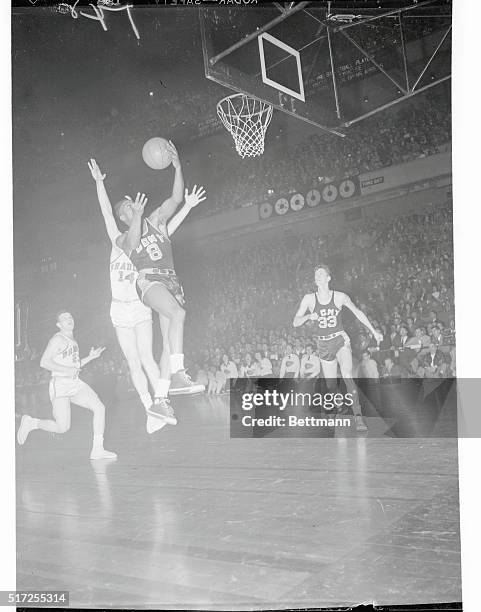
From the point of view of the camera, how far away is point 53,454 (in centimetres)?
343

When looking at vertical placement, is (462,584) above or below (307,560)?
below

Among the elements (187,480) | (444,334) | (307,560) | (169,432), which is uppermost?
(444,334)

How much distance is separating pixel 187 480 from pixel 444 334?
1492mm

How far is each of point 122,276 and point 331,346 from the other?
1153 mm

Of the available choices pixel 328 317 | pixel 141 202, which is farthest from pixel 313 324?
pixel 141 202

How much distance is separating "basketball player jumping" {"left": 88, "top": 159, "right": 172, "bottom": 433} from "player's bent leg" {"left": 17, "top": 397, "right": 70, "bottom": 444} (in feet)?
1.27

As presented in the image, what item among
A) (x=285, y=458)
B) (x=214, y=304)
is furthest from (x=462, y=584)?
(x=214, y=304)

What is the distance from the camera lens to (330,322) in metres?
3.40

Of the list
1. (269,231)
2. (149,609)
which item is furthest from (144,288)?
(149,609)

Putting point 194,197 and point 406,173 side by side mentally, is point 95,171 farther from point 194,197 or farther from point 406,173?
point 406,173

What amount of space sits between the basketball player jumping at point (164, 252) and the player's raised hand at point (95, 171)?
170 millimetres

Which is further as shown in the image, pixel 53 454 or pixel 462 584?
pixel 53 454

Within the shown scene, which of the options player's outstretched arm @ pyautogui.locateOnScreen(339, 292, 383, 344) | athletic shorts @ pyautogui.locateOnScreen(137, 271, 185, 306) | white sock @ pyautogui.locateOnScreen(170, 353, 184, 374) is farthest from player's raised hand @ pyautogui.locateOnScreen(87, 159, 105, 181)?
player's outstretched arm @ pyautogui.locateOnScreen(339, 292, 383, 344)

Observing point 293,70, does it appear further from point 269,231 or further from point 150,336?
point 150,336
